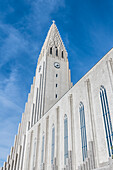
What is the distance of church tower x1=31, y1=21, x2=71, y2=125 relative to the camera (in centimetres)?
4106

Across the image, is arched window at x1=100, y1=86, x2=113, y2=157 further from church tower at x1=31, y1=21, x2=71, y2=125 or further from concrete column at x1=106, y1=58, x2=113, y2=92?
church tower at x1=31, y1=21, x2=71, y2=125

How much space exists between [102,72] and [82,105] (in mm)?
5056

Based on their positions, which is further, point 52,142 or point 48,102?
point 48,102

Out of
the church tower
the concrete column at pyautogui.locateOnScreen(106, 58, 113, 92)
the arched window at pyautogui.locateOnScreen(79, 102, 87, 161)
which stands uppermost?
the church tower

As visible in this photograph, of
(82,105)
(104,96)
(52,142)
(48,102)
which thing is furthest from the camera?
(48,102)

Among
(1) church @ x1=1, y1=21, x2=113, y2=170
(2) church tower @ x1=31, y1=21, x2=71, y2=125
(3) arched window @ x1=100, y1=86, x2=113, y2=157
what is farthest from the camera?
(2) church tower @ x1=31, y1=21, x2=71, y2=125

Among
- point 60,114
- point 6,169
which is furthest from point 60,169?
point 6,169

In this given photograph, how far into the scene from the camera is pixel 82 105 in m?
22.1

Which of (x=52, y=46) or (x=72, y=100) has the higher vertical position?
(x=52, y=46)

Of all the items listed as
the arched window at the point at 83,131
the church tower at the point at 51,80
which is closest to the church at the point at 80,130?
the arched window at the point at 83,131

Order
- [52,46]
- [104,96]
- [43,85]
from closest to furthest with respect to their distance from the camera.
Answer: [104,96] < [43,85] < [52,46]

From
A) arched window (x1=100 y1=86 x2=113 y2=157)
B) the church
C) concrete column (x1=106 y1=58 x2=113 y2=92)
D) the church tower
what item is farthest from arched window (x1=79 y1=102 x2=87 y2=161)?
the church tower

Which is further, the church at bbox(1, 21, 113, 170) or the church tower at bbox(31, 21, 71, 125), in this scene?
the church tower at bbox(31, 21, 71, 125)

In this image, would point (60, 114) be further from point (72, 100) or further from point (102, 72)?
point (102, 72)
